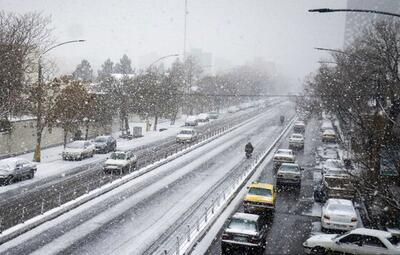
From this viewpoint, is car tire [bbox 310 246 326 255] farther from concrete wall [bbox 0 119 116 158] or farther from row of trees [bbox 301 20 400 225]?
concrete wall [bbox 0 119 116 158]

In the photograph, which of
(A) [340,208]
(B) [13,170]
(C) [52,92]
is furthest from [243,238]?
(C) [52,92]

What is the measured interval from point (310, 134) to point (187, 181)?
4149 centimetres

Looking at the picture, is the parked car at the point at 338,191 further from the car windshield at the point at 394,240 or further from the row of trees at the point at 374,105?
the car windshield at the point at 394,240

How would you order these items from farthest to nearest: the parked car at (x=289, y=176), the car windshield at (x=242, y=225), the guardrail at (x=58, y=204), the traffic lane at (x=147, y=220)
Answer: the parked car at (x=289, y=176)
the guardrail at (x=58, y=204)
the traffic lane at (x=147, y=220)
the car windshield at (x=242, y=225)

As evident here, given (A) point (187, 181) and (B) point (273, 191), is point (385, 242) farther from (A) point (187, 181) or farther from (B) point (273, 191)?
(A) point (187, 181)

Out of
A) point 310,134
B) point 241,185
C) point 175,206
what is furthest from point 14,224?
point 310,134

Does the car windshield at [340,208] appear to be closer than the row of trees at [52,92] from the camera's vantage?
Yes

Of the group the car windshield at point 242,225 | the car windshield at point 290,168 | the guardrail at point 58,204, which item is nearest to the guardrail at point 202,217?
the car windshield at point 242,225

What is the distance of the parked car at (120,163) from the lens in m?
32.2

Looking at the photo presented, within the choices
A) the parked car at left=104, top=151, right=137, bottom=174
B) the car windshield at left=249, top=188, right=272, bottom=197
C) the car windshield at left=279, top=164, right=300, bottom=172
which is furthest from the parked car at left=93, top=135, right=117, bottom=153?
the car windshield at left=249, top=188, right=272, bottom=197

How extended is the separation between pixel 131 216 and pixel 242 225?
21.8 ft

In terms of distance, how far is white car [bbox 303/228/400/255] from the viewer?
51.7 ft

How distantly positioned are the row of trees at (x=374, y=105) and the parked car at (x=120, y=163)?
1565 cm

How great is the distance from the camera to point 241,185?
29.5 metres
